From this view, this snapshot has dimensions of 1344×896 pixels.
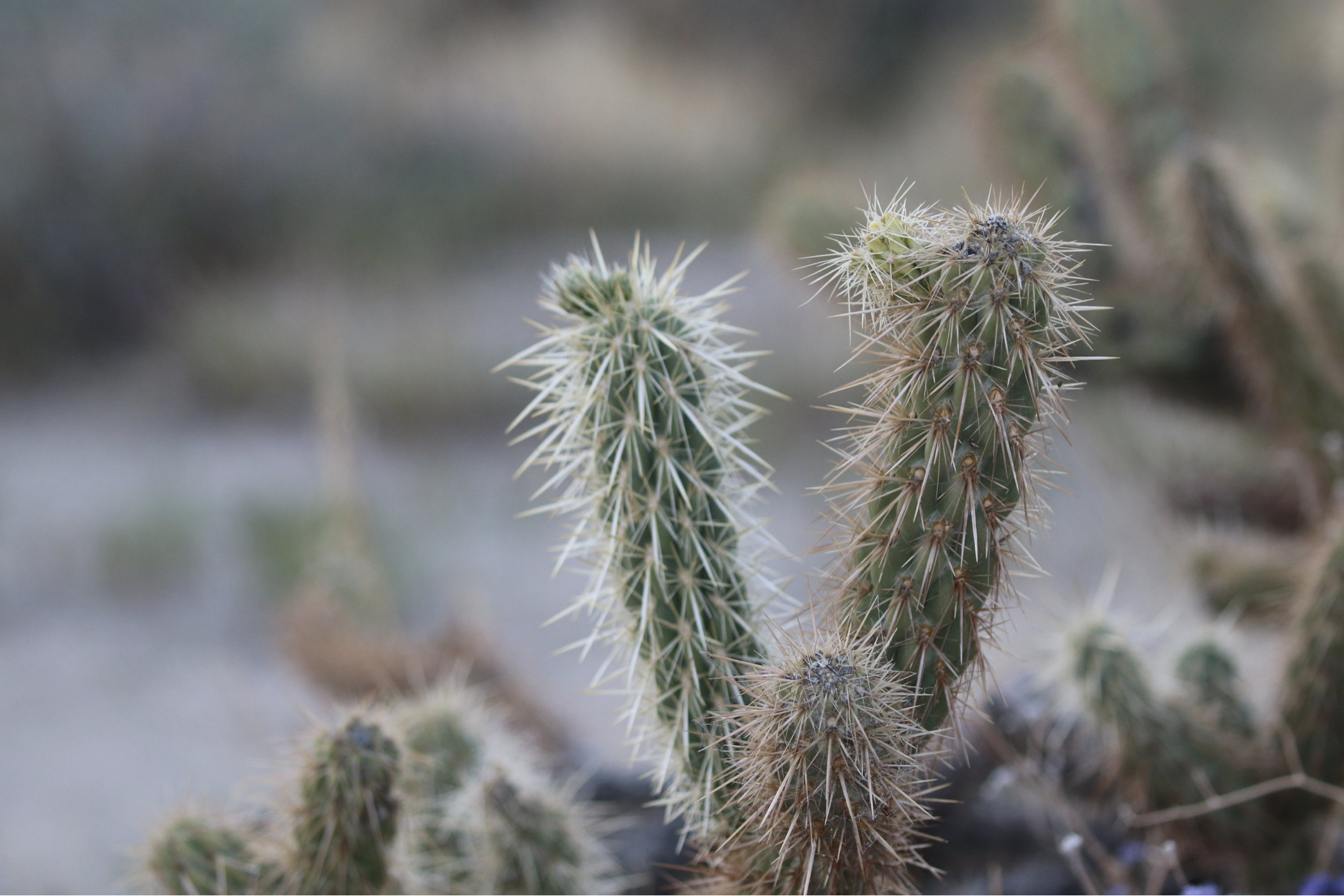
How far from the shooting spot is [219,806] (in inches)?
54.2

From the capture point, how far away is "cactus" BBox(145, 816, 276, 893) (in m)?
1.21

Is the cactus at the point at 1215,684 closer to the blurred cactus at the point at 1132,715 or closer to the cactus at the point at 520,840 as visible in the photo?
the blurred cactus at the point at 1132,715

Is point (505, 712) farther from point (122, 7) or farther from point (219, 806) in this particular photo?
point (122, 7)

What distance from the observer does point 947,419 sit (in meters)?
0.81

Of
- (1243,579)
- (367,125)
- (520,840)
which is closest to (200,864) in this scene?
(520,840)

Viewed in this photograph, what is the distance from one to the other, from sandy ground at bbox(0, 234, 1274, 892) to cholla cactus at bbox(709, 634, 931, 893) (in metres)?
0.78

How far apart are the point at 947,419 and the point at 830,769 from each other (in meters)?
0.30

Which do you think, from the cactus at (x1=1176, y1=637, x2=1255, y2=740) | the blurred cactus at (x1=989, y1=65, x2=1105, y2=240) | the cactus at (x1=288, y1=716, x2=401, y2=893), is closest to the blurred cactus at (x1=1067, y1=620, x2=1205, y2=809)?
the cactus at (x1=1176, y1=637, x2=1255, y2=740)

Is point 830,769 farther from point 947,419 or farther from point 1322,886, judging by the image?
point 1322,886

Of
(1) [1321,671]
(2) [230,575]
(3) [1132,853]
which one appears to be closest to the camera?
(1) [1321,671]

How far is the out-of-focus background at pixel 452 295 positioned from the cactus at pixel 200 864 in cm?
10

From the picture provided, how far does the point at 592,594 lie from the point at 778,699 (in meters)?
0.28

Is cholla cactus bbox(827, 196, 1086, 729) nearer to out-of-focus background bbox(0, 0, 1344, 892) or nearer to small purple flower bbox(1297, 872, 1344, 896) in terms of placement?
out-of-focus background bbox(0, 0, 1344, 892)

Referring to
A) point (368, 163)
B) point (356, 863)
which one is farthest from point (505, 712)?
point (368, 163)
